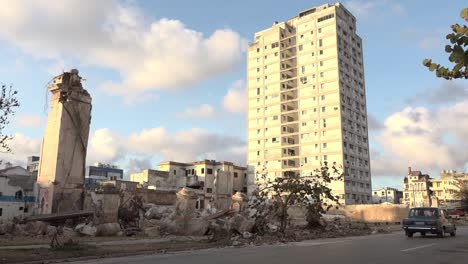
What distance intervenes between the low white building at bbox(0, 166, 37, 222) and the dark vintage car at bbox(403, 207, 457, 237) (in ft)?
91.9

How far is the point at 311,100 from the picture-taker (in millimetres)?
93688

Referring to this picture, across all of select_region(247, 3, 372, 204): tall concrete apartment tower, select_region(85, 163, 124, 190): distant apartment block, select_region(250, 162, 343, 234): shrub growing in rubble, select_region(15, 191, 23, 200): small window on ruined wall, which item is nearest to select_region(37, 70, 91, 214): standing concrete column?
select_region(15, 191, 23, 200): small window on ruined wall

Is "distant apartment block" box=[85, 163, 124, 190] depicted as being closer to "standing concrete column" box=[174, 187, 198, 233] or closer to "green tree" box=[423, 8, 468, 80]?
"standing concrete column" box=[174, 187, 198, 233]

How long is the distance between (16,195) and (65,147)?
11234 mm

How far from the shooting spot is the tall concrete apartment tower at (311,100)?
8862cm

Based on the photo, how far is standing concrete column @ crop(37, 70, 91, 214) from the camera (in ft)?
91.4

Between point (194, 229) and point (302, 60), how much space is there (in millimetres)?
79375

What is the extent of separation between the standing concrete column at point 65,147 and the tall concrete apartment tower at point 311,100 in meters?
62.6

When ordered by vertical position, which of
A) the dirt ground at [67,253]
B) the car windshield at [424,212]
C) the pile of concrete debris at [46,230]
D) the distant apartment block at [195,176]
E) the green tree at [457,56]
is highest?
the distant apartment block at [195,176]

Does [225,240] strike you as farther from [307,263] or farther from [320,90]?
[320,90]

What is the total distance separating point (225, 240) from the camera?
19.8 meters

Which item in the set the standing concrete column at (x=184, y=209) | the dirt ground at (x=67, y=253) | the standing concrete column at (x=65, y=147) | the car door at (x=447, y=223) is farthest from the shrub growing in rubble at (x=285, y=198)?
the standing concrete column at (x=65, y=147)

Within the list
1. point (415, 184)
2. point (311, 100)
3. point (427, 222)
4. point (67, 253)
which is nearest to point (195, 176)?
point (311, 100)

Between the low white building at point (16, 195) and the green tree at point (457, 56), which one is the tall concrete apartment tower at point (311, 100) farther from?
the green tree at point (457, 56)
